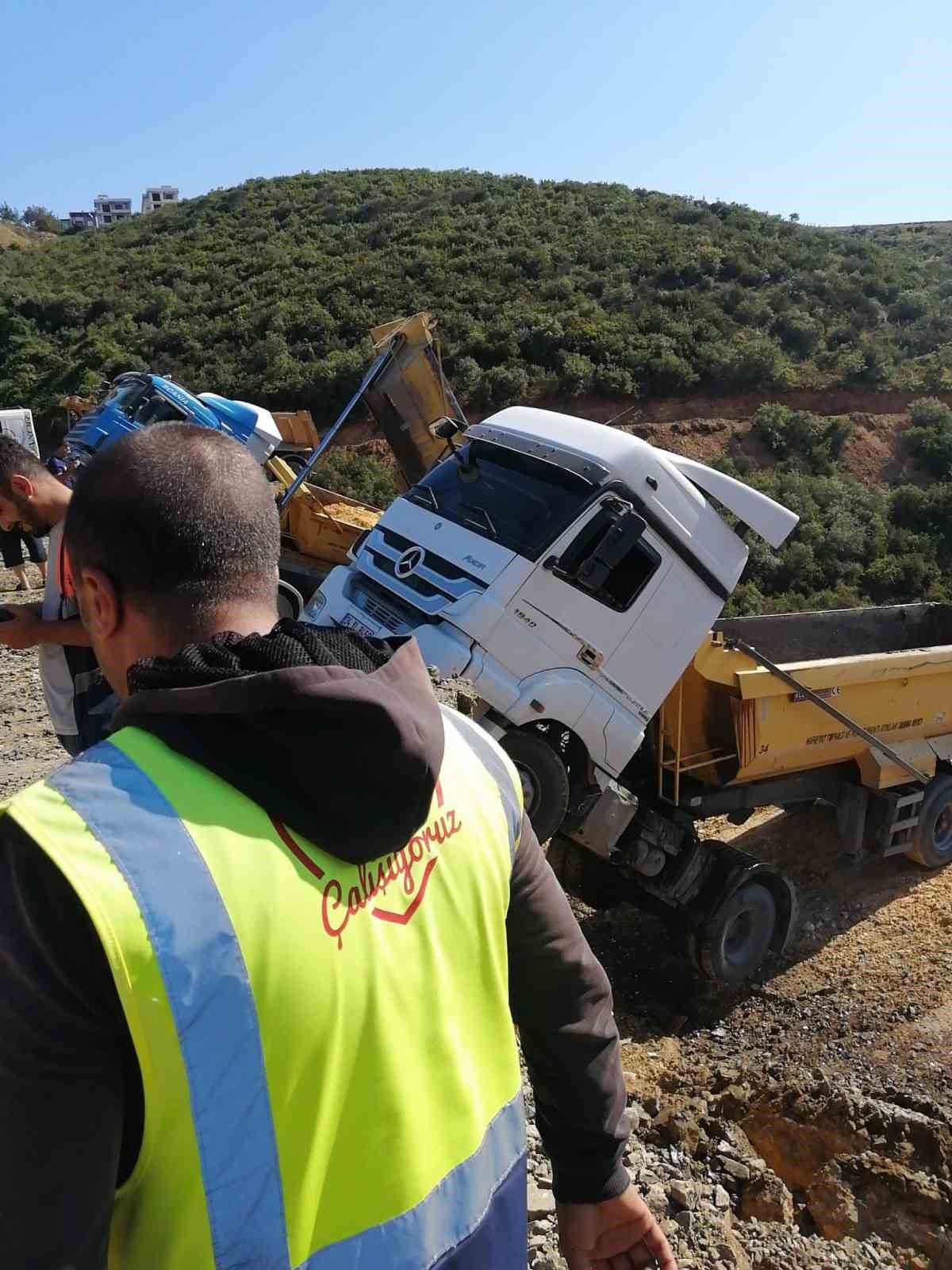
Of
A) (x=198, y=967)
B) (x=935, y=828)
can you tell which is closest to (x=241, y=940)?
(x=198, y=967)

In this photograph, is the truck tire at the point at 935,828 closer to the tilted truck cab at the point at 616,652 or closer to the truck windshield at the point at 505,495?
the tilted truck cab at the point at 616,652

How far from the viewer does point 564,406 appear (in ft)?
77.5

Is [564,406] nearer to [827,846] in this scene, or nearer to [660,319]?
[660,319]

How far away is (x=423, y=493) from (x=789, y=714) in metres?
2.75

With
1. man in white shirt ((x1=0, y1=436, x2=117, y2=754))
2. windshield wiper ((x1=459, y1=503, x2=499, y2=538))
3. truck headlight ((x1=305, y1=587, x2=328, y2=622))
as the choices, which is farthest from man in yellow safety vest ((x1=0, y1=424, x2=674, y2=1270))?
truck headlight ((x1=305, y1=587, x2=328, y2=622))

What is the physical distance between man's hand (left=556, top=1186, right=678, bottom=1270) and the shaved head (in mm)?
1160

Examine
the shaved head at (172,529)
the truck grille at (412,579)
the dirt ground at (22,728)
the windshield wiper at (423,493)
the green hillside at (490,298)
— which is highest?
the green hillside at (490,298)

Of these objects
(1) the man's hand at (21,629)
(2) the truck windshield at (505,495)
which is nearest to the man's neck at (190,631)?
(1) the man's hand at (21,629)

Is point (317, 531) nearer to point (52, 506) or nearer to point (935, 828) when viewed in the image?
point (52, 506)

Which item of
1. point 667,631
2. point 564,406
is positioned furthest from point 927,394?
point 667,631

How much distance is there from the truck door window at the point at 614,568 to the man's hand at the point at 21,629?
9.15ft

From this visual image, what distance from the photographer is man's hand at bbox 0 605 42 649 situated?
3.33 metres

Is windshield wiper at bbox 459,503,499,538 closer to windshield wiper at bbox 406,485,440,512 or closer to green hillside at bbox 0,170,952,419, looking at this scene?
windshield wiper at bbox 406,485,440,512

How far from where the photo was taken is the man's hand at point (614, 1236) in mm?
1599
